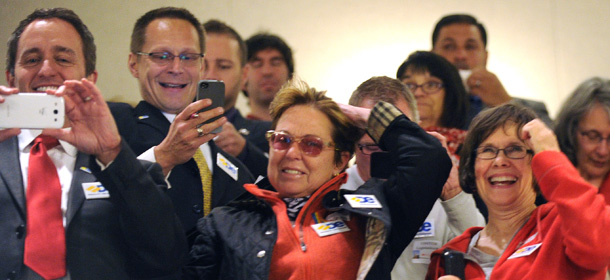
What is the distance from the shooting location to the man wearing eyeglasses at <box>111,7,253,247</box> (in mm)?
2957

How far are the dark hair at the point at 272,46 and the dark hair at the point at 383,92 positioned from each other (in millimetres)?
1487

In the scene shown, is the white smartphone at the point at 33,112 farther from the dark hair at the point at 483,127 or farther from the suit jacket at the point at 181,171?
the dark hair at the point at 483,127

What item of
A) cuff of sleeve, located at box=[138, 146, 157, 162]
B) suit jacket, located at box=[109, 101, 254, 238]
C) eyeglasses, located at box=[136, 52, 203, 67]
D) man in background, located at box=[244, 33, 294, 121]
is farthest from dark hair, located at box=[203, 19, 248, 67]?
cuff of sleeve, located at box=[138, 146, 157, 162]

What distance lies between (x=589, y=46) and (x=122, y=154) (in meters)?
4.44

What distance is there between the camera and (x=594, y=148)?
313 centimetres

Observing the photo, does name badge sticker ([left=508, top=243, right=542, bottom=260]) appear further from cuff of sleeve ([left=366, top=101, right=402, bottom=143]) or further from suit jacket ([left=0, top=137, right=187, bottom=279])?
suit jacket ([left=0, top=137, right=187, bottom=279])

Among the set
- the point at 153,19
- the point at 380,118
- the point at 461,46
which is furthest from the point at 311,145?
the point at 461,46

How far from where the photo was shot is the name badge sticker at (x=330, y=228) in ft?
8.14

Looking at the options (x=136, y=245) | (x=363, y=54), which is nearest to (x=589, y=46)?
(x=363, y=54)

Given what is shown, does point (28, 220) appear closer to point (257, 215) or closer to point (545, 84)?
point (257, 215)

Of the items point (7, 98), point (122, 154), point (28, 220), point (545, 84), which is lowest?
point (545, 84)

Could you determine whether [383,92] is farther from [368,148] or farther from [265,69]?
Answer: [265,69]

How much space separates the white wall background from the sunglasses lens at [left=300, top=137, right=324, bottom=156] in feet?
8.83

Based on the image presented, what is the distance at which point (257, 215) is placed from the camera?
2574 mm
